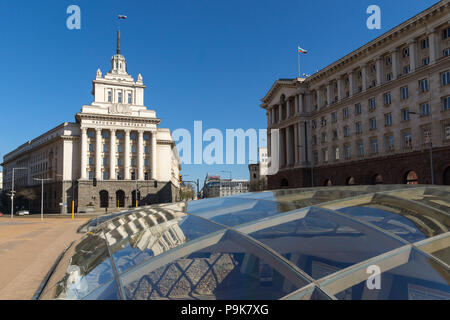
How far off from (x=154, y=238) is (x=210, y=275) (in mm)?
1722

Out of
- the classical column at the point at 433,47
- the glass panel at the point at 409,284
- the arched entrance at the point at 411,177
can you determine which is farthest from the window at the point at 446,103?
the glass panel at the point at 409,284

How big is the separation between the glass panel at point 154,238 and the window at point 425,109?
3974 centimetres

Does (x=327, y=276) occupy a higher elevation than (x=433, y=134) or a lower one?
lower

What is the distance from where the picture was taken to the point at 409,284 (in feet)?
14.3

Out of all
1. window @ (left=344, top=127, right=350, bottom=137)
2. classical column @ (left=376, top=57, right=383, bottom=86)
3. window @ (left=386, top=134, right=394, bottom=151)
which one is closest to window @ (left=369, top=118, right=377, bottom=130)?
window @ (left=386, top=134, right=394, bottom=151)

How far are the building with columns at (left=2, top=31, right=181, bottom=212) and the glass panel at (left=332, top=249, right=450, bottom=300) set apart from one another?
71.3m

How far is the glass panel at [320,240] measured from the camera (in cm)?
461

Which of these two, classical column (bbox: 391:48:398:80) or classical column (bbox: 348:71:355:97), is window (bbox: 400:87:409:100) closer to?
classical column (bbox: 391:48:398:80)

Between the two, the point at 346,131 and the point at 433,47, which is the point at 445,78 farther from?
the point at 346,131

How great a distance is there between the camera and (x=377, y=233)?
5250 millimetres

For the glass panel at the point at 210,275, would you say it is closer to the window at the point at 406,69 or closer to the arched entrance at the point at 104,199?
the window at the point at 406,69

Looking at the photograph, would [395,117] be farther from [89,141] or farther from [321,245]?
[89,141]

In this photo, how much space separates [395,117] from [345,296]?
45216 mm
